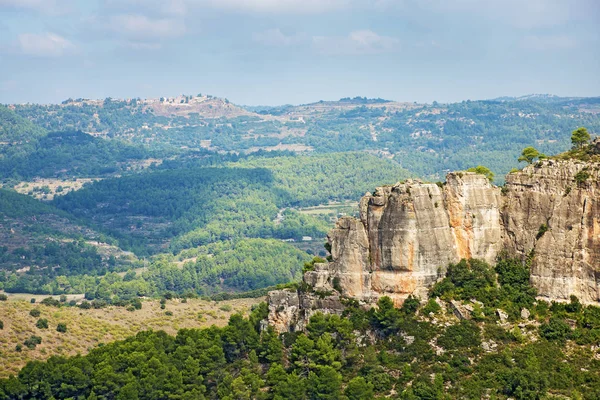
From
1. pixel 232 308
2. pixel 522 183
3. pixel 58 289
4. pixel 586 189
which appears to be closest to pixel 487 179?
pixel 522 183

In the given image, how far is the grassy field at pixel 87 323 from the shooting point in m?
94.2

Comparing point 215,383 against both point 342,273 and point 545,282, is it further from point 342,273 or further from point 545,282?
point 545,282

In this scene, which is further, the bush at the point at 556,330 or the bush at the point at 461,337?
the bush at the point at 461,337

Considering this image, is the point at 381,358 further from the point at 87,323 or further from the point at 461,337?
the point at 87,323

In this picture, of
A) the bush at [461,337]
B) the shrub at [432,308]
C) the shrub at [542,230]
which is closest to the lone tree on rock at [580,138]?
the shrub at [542,230]

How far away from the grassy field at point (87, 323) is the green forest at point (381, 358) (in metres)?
15.7

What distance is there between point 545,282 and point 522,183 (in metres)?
7.85

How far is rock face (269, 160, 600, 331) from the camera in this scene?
68688mm

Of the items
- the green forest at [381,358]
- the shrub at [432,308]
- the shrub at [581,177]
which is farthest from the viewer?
the shrub at [432,308]

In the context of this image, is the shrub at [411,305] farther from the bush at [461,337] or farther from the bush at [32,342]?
the bush at [32,342]

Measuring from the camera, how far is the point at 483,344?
67500 mm

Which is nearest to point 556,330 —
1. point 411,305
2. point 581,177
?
point 411,305

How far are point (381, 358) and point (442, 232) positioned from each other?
1052 centimetres

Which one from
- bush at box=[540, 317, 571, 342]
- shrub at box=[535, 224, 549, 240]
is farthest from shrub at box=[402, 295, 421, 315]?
shrub at box=[535, 224, 549, 240]
